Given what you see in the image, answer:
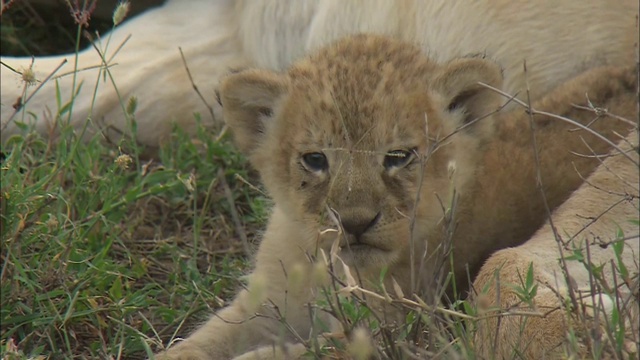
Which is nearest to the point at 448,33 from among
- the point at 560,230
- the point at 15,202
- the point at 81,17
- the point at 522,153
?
the point at 522,153

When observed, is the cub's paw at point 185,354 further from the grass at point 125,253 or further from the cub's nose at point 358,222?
the cub's nose at point 358,222

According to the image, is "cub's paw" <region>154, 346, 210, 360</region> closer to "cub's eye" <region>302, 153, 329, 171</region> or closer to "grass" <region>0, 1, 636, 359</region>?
"grass" <region>0, 1, 636, 359</region>

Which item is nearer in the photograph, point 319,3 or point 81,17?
point 81,17

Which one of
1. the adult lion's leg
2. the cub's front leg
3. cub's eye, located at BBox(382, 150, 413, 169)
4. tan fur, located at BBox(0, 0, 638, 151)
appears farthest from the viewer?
tan fur, located at BBox(0, 0, 638, 151)

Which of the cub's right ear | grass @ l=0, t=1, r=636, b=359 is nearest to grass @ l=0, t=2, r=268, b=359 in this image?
grass @ l=0, t=1, r=636, b=359

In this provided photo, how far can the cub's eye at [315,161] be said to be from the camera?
3494mm

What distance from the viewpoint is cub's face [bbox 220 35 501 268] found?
3377mm

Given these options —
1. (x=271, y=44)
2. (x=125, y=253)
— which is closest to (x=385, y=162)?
(x=125, y=253)

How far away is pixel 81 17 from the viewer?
3.78m

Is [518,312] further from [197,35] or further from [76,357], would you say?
[197,35]

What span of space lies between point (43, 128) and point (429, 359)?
2.47 metres

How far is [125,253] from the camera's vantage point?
14.1 ft

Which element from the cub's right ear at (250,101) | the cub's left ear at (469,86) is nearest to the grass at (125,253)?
the cub's right ear at (250,101)

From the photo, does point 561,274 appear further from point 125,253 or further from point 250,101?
point 125,253
